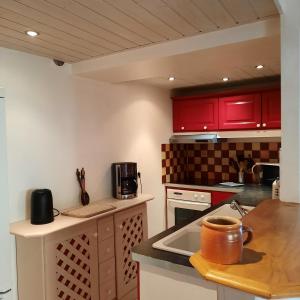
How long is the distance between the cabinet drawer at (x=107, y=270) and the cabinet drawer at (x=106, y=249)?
0.04m

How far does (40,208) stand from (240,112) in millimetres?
2366

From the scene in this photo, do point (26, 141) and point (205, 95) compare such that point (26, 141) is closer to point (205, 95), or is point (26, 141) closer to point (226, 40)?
point (226, 40)

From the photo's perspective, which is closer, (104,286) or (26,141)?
(26,141)

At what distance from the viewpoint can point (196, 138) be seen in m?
3.49

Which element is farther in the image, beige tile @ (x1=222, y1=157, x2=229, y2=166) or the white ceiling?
beige tile @ (x1=222, y1=157, x2=229, y2=166)

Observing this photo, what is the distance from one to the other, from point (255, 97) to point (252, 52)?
4.52ft

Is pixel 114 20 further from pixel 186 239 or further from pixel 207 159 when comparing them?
pixel 207 159

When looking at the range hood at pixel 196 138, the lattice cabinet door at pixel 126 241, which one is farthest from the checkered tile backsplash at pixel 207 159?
the lattice cabinet door at pixel 126 241

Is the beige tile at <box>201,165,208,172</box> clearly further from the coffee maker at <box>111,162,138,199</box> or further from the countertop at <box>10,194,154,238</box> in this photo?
the countertop at <box>10,194,154,238</box>

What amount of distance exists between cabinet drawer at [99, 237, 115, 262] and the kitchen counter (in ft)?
3.43

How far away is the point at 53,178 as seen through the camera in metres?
2.31

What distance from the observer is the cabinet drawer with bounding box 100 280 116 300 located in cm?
227

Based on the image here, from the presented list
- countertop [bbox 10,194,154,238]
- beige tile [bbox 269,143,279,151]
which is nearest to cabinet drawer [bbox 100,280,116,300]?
countertop [bbox 10,194,154,238]

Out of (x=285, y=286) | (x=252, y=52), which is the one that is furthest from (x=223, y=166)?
(x=285, y=286)
